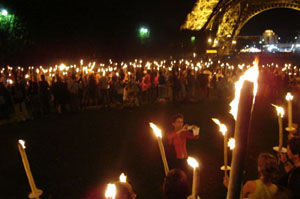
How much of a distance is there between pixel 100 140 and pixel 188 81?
8366 mm

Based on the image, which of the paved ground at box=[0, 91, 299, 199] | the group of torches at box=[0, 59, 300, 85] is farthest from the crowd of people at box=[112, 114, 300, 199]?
the group of torches at box=[0, 59, 300, 85]

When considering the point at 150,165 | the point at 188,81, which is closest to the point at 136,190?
the point at 150,165

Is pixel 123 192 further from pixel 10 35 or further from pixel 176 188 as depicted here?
pixel 10 35

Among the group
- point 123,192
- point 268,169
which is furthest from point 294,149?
point 123,192

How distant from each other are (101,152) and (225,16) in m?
34.3

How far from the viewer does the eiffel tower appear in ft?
113

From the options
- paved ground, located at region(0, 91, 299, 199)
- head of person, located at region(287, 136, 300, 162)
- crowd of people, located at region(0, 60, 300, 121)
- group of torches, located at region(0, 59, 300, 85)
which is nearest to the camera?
head of person, located at region(287, 136, 300, 162)

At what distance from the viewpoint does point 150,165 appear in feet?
23.7

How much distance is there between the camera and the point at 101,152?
8.21m

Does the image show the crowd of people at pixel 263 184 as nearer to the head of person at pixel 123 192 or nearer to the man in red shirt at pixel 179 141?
the head of person at pixel 123 192

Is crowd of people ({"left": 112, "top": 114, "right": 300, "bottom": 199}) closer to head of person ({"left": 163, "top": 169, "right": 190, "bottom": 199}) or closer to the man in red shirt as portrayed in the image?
head of person ({"left": 163, "top": 169, "right": 190, "bottom": 199})

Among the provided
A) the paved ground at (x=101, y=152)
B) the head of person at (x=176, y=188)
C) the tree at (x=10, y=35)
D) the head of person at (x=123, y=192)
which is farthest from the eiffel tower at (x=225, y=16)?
the head of person at (x=123, y=192)

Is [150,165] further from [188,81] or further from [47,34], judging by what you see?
[47,34]

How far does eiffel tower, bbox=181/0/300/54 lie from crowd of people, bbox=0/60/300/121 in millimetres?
16846
